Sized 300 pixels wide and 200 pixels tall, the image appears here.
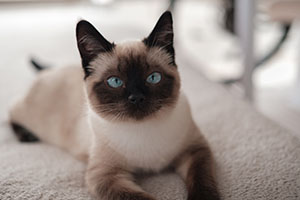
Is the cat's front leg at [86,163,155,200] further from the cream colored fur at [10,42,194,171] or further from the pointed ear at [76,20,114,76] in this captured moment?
the pointed ear at [76,20,114,76]

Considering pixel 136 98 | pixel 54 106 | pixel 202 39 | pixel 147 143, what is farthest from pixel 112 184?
pixel 202 39

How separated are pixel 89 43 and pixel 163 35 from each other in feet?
0.69

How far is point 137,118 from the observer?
909 millimetres

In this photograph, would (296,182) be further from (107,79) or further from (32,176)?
(32,176)

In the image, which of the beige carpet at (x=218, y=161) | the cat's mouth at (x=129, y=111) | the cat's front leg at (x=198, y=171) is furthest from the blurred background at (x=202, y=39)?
the cat's front leg at (x=198, y=171)

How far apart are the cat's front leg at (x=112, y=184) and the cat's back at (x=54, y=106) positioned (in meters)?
0.30

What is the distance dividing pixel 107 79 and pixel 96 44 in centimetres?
11

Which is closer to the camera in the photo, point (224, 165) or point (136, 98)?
point (136, 98)

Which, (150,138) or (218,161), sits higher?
(150,138)

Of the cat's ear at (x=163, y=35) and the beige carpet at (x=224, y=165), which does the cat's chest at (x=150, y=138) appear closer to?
the beige carpet at (x=224, y=165)

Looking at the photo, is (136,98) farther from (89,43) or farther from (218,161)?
(218,161)

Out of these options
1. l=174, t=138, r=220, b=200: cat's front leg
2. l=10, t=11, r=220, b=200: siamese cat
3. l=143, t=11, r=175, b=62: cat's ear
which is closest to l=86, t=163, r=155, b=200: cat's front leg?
l=10, t=11, r=220, b=200: siamese cat

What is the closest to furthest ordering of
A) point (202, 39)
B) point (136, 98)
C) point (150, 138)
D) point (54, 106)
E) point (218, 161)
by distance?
point (136, 98) < point (150, 138) < point (218, 161) < point (54, 106) < point (202, 39)

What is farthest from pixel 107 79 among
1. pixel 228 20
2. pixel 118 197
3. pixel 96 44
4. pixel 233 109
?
pixel 228 20
